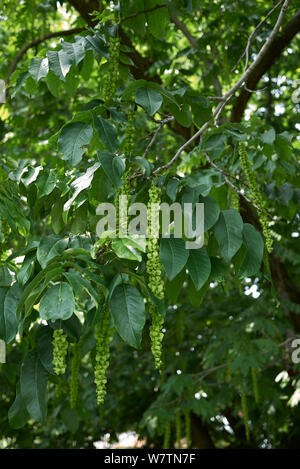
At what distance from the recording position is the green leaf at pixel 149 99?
5.24 ft

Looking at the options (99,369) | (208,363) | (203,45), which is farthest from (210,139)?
(208,363)

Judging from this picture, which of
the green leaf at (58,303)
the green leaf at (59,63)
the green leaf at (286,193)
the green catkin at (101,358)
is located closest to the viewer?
the green leaf at (58,303)

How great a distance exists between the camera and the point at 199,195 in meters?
1.70

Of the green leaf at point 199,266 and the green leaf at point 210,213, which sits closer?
the green leaf at point 199,266

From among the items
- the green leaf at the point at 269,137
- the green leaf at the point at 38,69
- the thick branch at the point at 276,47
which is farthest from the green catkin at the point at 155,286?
the thick branch at the point at 276,47

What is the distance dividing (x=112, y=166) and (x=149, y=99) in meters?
0.31

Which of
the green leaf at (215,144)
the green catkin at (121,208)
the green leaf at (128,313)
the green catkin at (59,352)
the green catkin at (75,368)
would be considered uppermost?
the green leaf at (215,144)

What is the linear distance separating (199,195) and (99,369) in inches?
26.7

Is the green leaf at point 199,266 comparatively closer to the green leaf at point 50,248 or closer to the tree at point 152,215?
the tree at point 152,215

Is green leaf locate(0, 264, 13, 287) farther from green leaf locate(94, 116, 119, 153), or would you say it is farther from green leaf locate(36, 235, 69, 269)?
Answer: green leaf locate(94, 116, 119, 153)

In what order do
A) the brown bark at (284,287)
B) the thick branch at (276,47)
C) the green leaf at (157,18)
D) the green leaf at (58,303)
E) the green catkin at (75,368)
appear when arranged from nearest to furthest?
1. the green leaf at (58,303)
2. the green catkin at (75,368)
3. the green leaf at (157,18)
4. the thick branch at (276,47)
5. the brown bark at (284,287)

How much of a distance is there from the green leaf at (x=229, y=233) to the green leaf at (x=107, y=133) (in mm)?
406

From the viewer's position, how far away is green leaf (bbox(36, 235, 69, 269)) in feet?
4.77

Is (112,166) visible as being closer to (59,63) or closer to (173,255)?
(173,255)
